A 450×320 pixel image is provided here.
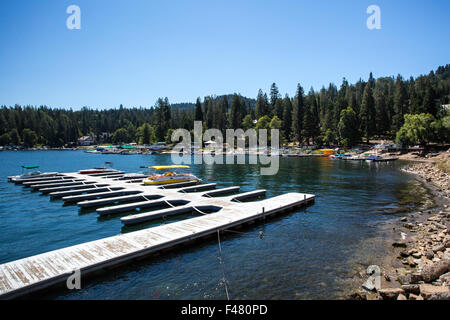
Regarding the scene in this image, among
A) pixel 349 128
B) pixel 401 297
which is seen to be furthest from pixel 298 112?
pixel 401 297

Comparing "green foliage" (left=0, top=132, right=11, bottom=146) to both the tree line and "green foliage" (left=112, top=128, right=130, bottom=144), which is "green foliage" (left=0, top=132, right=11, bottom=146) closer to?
the tree line

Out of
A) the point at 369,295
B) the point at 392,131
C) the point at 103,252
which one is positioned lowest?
the point at 369,295

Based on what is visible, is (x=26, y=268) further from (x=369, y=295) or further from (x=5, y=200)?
(x=5, y=200)

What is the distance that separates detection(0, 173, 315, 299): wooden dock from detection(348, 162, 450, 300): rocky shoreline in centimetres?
828

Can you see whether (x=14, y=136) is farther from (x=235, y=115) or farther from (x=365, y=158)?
(x=365, y=158)

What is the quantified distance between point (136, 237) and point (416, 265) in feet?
44.4

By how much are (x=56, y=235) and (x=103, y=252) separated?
6.92 meters

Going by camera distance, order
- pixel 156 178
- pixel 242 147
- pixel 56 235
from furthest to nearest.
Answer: pixel 242 147 < pixel 156 178 < pixel 56 235

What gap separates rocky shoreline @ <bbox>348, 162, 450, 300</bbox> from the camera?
10.0 meters

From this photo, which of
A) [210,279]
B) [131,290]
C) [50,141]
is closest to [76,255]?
[131,290]

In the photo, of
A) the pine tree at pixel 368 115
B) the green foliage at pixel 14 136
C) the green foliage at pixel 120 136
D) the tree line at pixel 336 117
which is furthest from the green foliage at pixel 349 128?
the green foliage at pixel 14 136

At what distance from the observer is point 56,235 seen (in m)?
18.2

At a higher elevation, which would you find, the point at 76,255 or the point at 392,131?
the point at 392,131

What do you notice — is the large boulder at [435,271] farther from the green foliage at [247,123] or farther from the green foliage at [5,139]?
the green foliage at [5,139]
